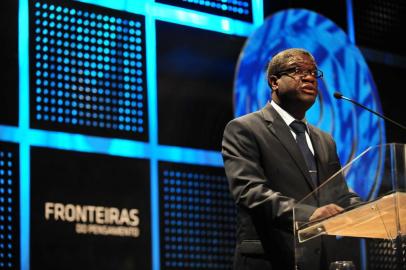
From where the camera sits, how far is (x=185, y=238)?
5.07m

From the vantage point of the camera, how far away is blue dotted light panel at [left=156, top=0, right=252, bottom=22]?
537cm

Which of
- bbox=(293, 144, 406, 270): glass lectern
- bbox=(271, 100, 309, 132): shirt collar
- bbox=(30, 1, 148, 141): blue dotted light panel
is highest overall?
bbox=(30, 1, 148, 141): blue dotted light panel

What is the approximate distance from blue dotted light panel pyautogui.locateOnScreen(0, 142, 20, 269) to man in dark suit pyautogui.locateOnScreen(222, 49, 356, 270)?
174cm

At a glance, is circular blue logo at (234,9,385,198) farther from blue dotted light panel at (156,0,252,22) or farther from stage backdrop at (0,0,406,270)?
blue dotted light panel at (156,0,252,22)

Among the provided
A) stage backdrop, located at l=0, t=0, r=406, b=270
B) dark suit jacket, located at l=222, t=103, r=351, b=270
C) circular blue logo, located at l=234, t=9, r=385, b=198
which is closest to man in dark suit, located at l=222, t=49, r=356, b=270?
dark suit jacket, located at l=222, t=103, r=351, b=270

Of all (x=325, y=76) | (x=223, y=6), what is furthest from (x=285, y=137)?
(x=325, y=76)

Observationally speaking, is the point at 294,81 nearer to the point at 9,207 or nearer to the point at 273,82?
the point at 273,82

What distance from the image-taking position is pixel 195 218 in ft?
16.9

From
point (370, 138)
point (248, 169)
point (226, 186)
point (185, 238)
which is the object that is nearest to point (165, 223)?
point (185, 238)

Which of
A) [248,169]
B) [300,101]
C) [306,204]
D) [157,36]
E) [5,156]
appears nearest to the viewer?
[306,204]

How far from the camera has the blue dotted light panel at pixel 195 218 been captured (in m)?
5.02

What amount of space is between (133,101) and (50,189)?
2.51 ft

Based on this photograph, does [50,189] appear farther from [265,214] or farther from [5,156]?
[265,214]

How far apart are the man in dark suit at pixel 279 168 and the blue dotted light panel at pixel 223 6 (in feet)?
7.15
